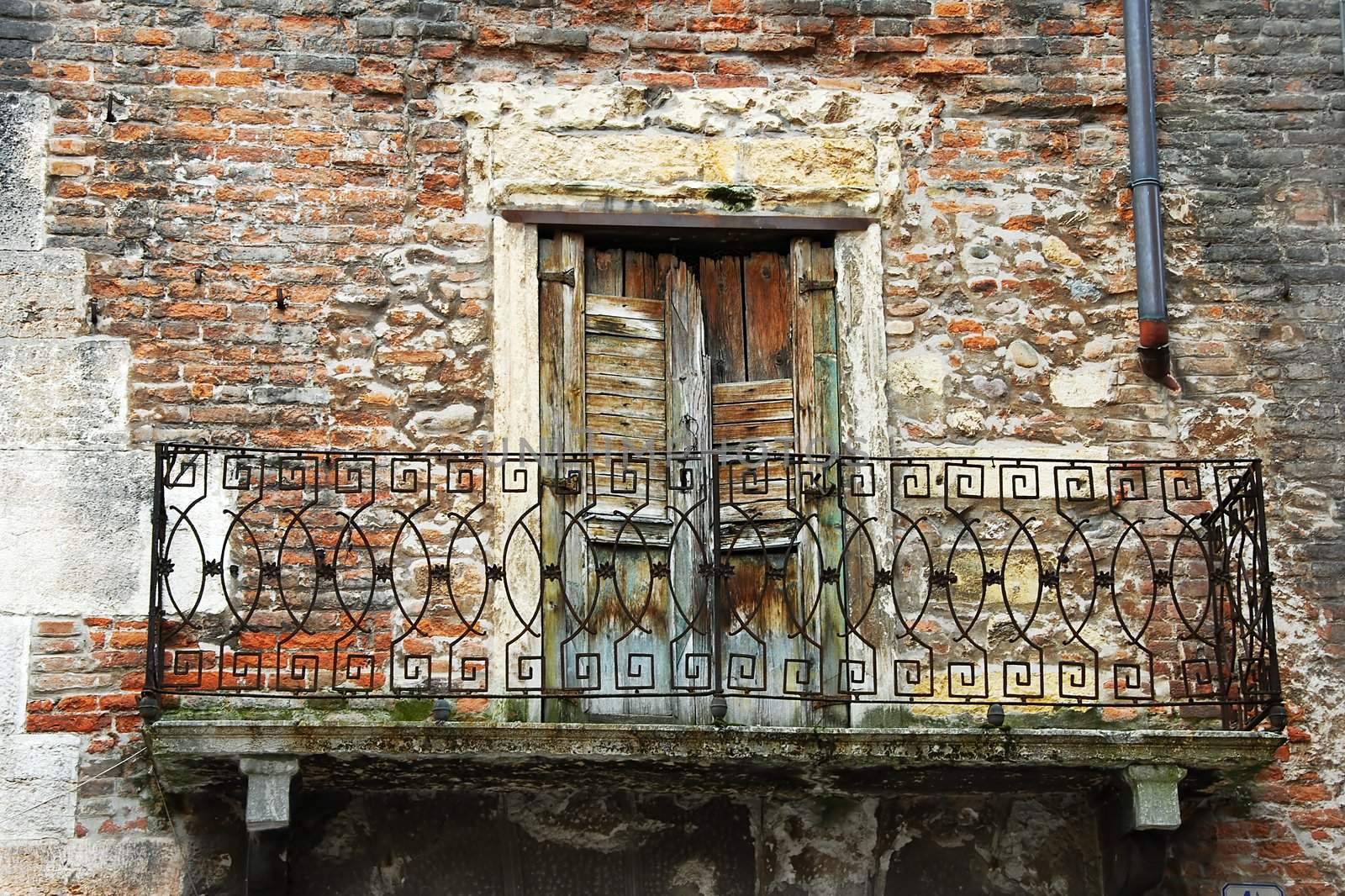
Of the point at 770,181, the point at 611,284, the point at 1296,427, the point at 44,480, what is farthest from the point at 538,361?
the point at 1296,427

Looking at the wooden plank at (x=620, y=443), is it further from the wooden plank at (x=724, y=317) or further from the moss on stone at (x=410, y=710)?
the moss on stone at (x=410, y=710)

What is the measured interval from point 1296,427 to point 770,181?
7.04 feet

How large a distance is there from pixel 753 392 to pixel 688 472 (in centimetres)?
42

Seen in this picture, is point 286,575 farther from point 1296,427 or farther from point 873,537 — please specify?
Result: point 1296,427

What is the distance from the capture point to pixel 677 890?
7352 millimetres

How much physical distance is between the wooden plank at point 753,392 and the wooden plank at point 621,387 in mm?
220

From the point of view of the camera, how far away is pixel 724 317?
317 inches

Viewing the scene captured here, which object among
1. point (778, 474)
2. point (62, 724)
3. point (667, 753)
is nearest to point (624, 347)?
point (778, 474)

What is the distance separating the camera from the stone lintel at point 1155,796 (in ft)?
23.3

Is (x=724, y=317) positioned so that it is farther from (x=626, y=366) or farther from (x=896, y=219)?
(x=896, y=219)

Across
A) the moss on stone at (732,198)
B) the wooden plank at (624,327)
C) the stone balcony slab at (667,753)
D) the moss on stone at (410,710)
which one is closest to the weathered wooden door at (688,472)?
the wooden plank at (624,327)

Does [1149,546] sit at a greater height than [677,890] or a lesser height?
greater

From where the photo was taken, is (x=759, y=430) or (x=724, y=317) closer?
(x=759, y=430)

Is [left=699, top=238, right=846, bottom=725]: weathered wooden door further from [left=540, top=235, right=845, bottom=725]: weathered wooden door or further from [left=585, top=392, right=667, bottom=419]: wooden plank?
[left=585, top=392, right=667, bottom=419]: wooden plank
